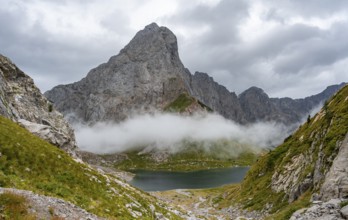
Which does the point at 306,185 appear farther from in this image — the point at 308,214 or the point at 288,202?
the point at 308,214

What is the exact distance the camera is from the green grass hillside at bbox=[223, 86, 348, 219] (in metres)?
43.6

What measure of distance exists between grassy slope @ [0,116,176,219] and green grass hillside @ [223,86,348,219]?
20.4 m

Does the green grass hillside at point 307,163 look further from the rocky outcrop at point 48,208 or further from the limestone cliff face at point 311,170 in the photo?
the rocky outcrop at point 48,208

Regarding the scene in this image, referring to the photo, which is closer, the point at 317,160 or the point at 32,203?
the point at 32,203

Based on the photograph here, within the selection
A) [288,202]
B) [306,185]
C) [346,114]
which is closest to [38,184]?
[306,185]

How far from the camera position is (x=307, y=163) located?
55125mm

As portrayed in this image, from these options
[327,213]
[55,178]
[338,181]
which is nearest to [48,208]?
[55,178]

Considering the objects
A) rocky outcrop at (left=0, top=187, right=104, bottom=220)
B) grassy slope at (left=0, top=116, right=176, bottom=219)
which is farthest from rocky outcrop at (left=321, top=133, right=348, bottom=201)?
rocky outcrop at (left=0, top=187, right=104, bottom=220)

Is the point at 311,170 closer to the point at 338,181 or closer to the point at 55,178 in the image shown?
the point at 338,181

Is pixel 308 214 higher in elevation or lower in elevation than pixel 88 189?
lower

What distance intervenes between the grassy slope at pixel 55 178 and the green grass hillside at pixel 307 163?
20.4 metres

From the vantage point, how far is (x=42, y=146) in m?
35.2

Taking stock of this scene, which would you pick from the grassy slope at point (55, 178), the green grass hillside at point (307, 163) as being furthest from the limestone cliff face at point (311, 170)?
the grassy slope at point (55, 178)

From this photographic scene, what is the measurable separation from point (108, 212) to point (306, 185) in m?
35.1
